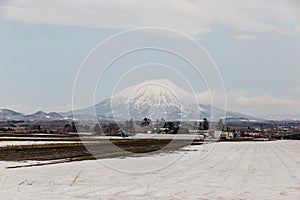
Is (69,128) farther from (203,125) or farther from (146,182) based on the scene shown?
(146,182)

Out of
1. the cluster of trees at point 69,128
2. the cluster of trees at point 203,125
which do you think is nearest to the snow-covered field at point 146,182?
the cluster of trees at point 203,125

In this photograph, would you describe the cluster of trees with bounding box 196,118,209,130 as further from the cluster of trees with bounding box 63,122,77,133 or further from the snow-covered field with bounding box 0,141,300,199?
the cluster of trees with bounding box 63,122,77,133

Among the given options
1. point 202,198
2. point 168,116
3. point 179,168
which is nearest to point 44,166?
point 179,168

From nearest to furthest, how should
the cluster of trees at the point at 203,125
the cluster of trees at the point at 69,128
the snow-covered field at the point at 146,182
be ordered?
the snow-covered field at the point at 146,182 → the cluster of trees at the point at 203,125 → the cluster of trees at the point at 69,128

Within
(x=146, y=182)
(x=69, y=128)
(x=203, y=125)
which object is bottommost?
(x=146, y=182)

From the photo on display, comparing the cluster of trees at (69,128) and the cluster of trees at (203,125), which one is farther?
the cluster of trees at (69,128)

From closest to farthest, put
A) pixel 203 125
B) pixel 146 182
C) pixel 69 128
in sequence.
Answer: pixel 146 182, pixel 203 125, pixel 69 128

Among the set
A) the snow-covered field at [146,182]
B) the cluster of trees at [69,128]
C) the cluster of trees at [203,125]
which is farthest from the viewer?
the cluster of trees at [69,128]

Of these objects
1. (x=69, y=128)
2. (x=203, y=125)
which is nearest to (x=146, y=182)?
(x=203, y=125)

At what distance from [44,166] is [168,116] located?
652 inches

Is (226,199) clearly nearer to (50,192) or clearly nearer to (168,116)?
(50,192)

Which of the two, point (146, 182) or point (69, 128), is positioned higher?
point (69, 128)

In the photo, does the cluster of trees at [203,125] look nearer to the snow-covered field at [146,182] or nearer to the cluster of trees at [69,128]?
the snow-covered field at [146,182]

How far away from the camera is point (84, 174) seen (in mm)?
16984
